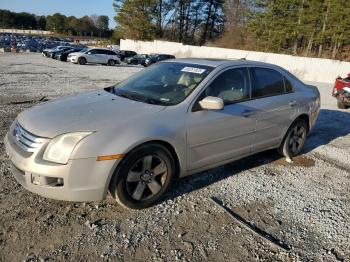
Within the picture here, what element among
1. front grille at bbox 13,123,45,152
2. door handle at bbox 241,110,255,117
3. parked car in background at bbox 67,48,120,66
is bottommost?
parked car in background at bbox 67,48,120,66

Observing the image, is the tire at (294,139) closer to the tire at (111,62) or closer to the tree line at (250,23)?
the tire at (111,62)

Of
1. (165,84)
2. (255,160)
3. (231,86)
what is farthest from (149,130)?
(255,160)

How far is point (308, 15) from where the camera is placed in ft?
131

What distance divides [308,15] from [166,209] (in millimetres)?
41964

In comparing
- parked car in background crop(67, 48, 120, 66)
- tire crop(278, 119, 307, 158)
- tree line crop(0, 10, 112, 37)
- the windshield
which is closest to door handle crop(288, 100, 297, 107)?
tire crop(278, 119, 307, 158)

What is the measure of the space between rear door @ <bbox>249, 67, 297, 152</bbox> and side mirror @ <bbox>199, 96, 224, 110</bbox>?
0.98m

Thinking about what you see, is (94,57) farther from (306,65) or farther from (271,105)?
(271,105)

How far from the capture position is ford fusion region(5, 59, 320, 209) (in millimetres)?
3215

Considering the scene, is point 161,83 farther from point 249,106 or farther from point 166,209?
point 166,209

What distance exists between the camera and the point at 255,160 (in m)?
5.52

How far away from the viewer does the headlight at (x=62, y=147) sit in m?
3.16

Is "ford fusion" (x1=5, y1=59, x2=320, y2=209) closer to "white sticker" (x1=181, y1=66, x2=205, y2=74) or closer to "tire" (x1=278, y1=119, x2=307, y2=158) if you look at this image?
"white sticker" (x1=181, y1=66, x2=205, y2=74)

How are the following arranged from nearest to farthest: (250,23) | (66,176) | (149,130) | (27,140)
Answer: (66,176), (27,140), (149,130), (250,23)

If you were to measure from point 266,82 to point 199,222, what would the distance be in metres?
2.40
